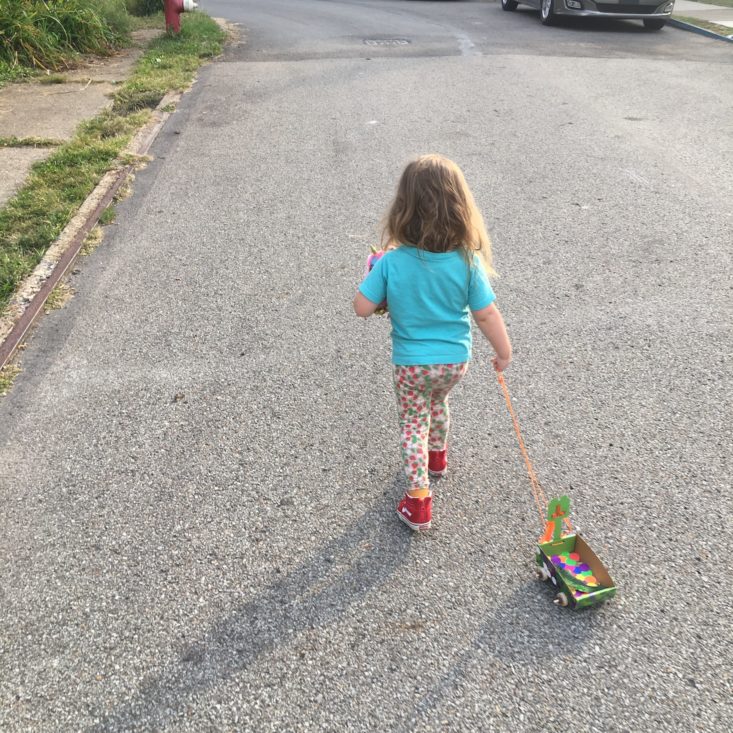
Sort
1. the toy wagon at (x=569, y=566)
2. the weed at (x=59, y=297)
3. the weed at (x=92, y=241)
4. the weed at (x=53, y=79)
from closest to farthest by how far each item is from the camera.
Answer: the toy wagon at (x=569, y=566), the weed at (x=59, y=297), the weed at (x=92, y=241), the weed at (x=53, y=79)

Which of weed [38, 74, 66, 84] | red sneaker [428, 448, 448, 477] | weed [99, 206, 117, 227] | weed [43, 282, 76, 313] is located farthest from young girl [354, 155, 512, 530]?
weed [38, 74, 66, 84]

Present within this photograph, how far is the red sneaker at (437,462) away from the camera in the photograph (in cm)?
327

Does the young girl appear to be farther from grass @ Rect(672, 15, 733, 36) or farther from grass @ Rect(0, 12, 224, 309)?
grass @ Rect(672, 15, 733, 36)

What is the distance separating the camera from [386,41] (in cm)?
1357

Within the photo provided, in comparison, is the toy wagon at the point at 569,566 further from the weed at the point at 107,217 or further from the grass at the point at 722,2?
the grass at the point at 722,2

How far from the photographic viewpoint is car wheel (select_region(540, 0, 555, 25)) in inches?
570

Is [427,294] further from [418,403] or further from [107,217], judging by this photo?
[107,217]

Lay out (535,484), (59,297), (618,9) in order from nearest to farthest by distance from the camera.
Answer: (535,484) < (59,297) < (618,9)

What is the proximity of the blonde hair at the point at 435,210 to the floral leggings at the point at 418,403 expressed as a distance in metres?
0.47

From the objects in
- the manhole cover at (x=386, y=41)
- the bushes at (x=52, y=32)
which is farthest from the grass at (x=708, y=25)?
the bushes at (x=52, y=32)

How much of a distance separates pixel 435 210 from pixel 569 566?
1.36 m

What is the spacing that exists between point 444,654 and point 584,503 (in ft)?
3.20

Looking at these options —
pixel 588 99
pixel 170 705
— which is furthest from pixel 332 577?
pixel 588 99

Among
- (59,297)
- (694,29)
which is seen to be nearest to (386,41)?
(694,29)
